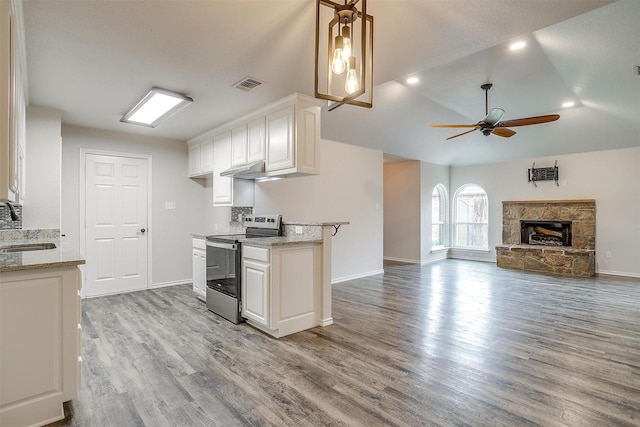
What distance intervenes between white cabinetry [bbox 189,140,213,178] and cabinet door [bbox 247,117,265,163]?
Result: 3.59 feet

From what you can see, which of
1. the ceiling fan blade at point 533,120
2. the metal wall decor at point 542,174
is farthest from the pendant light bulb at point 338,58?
the metal wall decor at point 542,174

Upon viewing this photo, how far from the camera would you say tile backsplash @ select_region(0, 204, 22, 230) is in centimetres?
339

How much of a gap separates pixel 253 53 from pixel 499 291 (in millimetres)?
4809

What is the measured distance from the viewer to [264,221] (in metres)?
4.04

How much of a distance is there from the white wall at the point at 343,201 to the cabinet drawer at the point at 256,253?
1395 mm

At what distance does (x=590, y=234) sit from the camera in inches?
257

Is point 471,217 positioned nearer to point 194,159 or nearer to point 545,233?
point 545,233

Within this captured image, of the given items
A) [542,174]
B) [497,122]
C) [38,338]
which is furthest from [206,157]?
[542,174]

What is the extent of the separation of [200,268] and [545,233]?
23.4ft

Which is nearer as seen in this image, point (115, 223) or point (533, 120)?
point (533, 120)

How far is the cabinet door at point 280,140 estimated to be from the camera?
343 cm

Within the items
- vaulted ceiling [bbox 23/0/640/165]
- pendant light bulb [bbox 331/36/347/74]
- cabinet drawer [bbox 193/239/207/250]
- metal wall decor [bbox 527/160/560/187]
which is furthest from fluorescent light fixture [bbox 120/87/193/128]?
metal wall decor [bbox 527/160/560/187]

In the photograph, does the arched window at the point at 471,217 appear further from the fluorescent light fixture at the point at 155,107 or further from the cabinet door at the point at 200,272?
the fluorescent light fixture at the point at 155,107

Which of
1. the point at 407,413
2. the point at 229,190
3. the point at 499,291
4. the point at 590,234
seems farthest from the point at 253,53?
the point at 590,234
